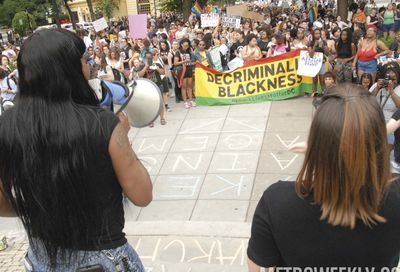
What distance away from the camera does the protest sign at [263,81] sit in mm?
9391

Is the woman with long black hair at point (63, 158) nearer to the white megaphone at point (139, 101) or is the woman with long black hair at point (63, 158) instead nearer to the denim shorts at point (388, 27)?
the white megaphone at point (139, 101)

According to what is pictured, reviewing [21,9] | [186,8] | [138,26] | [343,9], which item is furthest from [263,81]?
[21,9]

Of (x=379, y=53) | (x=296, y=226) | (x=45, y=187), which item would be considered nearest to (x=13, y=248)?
(x=45, y=187)

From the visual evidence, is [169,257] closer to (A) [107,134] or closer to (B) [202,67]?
(A) [107,134]

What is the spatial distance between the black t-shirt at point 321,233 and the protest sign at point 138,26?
12.2 meters

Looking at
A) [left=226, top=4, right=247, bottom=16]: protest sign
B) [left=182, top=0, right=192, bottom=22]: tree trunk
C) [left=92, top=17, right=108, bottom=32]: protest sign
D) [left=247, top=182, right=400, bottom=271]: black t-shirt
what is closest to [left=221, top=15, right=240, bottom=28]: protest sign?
[left=226, top=4, right=247, bottom=16]: protest sign

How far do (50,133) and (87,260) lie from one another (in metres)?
0.54

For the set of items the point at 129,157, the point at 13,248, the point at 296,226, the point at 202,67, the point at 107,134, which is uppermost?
the point at 107,134

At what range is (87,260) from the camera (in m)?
1.74

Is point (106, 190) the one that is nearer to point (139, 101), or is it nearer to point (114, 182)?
point (114, 182)

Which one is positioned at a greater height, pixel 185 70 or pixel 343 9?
pixel 343 9

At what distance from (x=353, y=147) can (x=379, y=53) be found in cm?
807

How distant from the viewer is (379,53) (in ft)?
28.1

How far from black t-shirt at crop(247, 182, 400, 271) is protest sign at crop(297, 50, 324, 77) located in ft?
25.9
